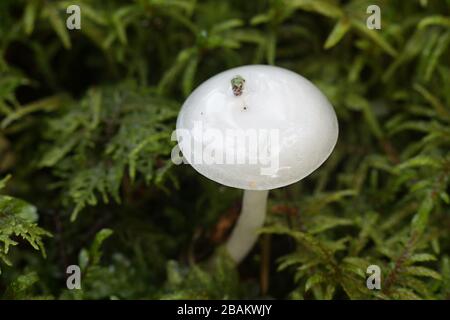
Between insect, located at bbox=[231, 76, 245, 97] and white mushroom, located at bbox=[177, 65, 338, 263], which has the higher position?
insect, located at bbox=[231, 76, 245, 97]

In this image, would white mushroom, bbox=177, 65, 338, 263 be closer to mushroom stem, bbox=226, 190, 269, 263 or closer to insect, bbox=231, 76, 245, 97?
insect, bbox=231, 76, 245, 97

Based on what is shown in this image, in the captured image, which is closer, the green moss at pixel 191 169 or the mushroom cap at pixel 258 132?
the mushroom cap at pixel 258 132

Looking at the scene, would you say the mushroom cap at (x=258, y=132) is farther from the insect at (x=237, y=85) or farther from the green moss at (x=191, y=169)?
the green moss at (x=191, y=169)

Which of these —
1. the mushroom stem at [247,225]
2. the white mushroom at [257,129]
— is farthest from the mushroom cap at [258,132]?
the mushroom stem at [247,225]

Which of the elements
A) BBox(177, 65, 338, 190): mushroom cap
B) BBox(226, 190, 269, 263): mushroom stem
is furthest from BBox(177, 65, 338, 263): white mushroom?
BBox(226, 190, 269, 263): mushroom stem

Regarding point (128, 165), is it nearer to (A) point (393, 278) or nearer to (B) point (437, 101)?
(A) point (393, 278)

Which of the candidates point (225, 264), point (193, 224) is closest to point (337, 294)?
point (225, 264)
